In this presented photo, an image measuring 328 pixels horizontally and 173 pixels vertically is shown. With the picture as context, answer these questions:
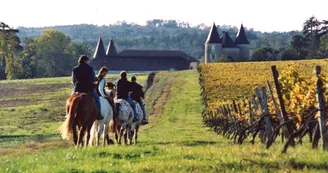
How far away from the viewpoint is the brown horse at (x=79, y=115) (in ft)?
51.0

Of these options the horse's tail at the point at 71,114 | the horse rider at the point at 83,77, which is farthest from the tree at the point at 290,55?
the horse's tail at the point at 71,114

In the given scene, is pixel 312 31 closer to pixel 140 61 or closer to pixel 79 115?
pixel 140 61

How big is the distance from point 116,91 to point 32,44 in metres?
136

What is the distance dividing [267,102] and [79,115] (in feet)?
17.9

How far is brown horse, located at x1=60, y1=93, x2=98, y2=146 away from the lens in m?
15.5

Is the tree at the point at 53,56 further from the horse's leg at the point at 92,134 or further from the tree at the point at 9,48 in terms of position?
the horse's leg at the point at 92,134

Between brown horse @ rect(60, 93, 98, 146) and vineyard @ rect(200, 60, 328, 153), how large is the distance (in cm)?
348

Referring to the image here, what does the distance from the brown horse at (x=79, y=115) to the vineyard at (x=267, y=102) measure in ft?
11.4

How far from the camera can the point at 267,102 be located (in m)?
18.4

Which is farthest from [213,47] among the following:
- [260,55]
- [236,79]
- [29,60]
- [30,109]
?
[30,109]

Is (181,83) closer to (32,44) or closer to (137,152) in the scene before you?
(137,152)

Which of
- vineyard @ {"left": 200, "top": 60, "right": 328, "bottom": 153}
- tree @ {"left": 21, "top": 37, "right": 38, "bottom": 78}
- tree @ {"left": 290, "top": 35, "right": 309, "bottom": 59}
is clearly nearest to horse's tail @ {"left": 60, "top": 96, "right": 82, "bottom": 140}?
vineyard @ {"left": 200, "top": 60, "right": 328, "bottom": 153}

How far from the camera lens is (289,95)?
53.5ft

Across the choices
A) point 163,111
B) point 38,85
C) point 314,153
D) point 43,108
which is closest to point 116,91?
point 314,153
